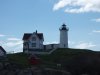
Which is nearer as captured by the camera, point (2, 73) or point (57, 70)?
point (57, 70)

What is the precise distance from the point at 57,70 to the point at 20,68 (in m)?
5.38

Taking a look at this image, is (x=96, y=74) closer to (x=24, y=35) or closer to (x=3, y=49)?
(x=3, y=49)

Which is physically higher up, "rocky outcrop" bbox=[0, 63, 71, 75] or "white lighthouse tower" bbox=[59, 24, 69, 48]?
"white lighthouse tower" bbox=[59, 24, 69, 48]

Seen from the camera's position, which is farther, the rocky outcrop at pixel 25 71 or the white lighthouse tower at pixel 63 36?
the white lighthouse tower at pixel 63 36

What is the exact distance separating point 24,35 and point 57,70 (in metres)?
44.3

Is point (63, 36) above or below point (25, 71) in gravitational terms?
above

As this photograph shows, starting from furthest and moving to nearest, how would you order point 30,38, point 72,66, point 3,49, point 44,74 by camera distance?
point 30,38
point 3,49
point 72,66
point 44,74

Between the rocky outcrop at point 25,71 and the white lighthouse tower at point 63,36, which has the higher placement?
the white lighthouse tower at point 63,36

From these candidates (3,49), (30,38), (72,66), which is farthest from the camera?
(30,38)

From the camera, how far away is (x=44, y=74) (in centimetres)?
→ 4422

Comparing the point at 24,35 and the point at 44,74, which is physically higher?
the point at 24,35

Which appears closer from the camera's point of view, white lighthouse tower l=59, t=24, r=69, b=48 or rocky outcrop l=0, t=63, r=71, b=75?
rocky outcrop l=0, t=63, r=71, b=75

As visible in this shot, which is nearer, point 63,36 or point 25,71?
point 25,71

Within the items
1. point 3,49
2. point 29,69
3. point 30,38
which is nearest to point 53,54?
point 3,49
